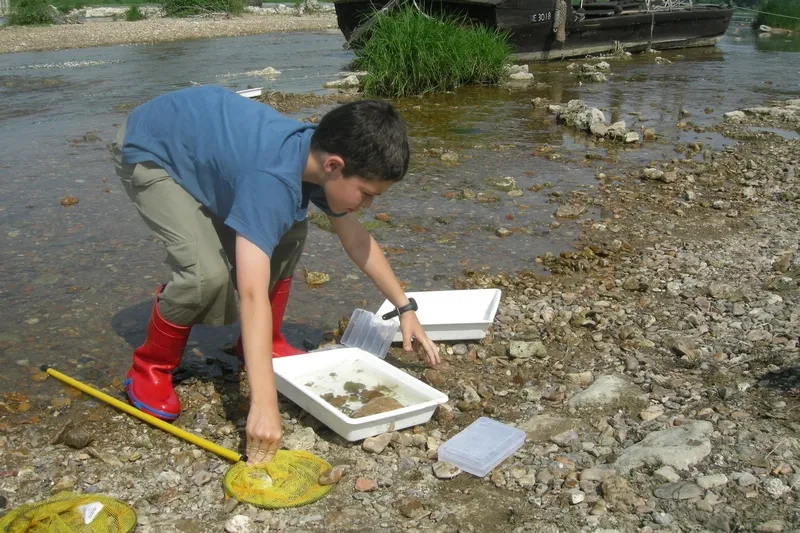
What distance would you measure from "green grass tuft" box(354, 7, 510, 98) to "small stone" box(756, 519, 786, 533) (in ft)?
30.4

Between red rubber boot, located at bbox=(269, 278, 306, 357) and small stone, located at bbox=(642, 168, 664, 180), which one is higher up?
red rubber boot, located at bbox=(269, 278, 306, 357)

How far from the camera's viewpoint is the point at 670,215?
5.62 meters

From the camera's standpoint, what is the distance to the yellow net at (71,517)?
7.56 feet

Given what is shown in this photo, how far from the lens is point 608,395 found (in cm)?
311

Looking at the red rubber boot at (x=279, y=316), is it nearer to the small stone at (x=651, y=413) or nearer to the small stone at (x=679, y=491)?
the small stone at (x=651, y=413)

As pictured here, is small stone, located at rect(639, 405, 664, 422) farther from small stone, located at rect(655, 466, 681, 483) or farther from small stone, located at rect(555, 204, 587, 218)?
small stone, located at rect(555, 204, 587, 218)

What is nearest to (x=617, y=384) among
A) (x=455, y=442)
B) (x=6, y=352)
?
(x=455, y=442)

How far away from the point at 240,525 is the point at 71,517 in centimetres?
50

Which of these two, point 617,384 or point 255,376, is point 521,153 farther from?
point 255,376

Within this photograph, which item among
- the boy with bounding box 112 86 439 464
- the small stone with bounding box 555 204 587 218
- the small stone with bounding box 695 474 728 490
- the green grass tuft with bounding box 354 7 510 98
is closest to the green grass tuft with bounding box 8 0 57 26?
the green grass tuft with bounding box 354 7 510 98

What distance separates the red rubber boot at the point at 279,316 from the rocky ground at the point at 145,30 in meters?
17.3

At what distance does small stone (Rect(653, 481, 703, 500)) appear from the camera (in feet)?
7.77

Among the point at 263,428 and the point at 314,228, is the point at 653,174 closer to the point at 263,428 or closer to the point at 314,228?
the point at 314,228

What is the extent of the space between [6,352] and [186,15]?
89.6ft
